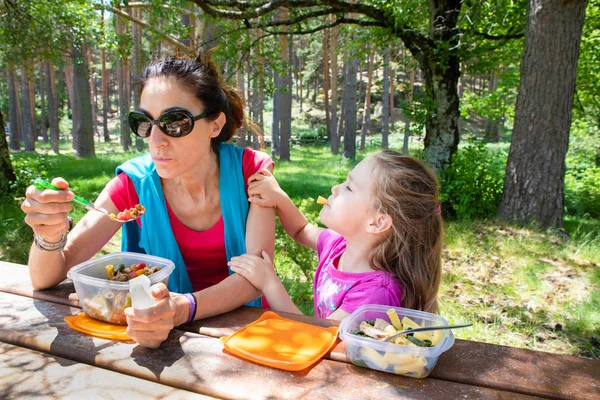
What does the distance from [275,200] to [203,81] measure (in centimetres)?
58

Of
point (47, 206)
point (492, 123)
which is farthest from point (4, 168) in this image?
point (492, 123)

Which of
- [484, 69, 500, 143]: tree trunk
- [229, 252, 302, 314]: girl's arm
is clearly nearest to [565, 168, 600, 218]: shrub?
[484, 69, 500, 143]: tree trunk

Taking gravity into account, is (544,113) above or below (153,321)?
above

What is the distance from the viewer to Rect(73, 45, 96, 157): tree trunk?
13.1 m

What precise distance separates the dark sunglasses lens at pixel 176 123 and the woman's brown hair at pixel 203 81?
Answer: 0.44 ft

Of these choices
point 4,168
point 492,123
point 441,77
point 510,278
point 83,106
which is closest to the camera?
point 510,278

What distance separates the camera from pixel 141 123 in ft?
5.73

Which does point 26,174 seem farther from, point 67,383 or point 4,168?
point 67,383

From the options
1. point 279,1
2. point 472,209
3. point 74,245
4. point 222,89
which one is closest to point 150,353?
point 74,245

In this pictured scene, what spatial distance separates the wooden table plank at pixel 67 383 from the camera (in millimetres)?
1025

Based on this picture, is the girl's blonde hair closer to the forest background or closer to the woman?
the woman

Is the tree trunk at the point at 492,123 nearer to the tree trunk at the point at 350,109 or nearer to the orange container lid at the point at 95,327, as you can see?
the tree trunk at the point at 350,109

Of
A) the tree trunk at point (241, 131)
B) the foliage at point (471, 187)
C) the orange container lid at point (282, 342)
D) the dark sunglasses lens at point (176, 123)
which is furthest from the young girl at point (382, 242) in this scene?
the foliage at point (471, 187)

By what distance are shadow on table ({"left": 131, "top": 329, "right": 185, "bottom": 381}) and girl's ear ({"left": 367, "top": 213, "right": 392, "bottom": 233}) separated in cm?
77
